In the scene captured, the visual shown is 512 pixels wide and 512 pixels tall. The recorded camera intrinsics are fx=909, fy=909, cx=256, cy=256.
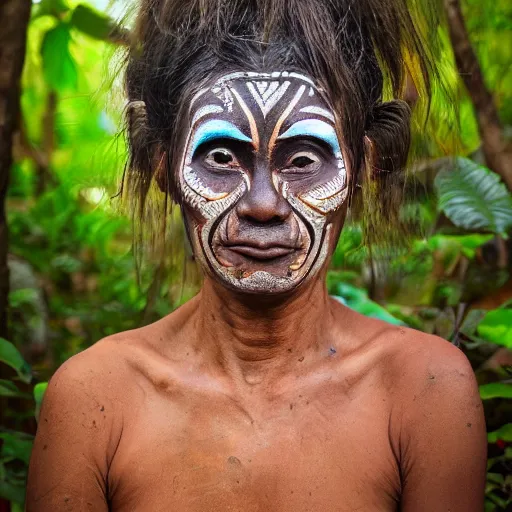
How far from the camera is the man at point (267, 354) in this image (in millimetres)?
2416

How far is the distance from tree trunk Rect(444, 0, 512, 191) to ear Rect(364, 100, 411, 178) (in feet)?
4.18

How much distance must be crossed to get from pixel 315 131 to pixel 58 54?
7.48 ft

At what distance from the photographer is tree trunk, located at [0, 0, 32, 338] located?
145 inches

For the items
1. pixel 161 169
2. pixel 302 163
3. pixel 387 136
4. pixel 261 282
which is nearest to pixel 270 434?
pixel 261 282

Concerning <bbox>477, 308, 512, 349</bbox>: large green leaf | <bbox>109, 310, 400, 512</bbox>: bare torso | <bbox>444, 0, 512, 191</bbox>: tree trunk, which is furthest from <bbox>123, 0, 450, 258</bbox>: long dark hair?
<bbox>444, 0, 512, 191</bbox>: tree trunk

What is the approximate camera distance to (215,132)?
2453 mm

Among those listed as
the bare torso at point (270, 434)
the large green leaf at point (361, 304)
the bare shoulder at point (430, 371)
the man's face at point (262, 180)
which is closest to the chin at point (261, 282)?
the man's face at point (262, 180)

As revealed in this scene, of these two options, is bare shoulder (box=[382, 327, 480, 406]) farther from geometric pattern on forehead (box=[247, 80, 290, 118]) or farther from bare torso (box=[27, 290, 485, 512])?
geometric pattern on forehead (box=[247, 80, 290, 118])

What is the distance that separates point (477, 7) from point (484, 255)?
1.33m

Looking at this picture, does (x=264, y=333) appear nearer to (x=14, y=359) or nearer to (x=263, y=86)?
(x=263, y=86)

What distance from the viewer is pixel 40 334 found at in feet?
13.7

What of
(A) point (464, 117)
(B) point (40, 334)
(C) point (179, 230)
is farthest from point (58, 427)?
(A) point (464, 117)

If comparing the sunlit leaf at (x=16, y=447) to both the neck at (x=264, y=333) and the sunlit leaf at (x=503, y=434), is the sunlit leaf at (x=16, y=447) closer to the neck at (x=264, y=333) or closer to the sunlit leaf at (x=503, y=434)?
the neck at (x=264, y=333)

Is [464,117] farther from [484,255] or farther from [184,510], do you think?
[184,510]
